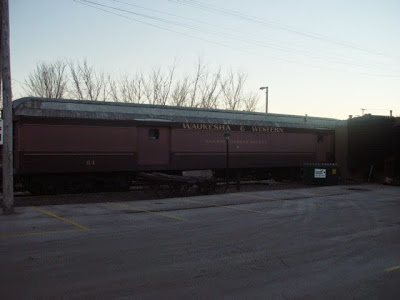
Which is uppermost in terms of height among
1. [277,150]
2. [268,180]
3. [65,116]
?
[65,116]

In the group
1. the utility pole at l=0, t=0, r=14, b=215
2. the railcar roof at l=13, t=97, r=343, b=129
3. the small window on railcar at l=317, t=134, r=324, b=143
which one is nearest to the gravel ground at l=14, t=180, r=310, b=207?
the utility pole at l=0, t=0, r=14, b=215

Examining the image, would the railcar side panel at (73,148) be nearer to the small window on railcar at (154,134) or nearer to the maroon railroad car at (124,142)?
the maroon railroad car at (124,142)

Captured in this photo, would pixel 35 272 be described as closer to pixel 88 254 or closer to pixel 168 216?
pixel 88 254

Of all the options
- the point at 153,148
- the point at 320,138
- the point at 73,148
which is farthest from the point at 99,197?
the point at 320,138

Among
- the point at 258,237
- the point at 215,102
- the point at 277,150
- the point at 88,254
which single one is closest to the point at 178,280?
the point at 88,254

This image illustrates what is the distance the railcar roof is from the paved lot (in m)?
4.39

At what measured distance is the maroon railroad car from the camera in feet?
47.5

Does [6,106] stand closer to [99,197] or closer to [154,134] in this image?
[99,197]

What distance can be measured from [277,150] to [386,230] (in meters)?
12.8

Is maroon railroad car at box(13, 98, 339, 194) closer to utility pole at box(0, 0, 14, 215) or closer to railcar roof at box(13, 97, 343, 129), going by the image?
railcar roof at box(13, 97, 343, 129)

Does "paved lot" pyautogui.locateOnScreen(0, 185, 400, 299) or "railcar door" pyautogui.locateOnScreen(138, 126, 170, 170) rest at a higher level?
"railcar door" pyautogui.locateOnScreen(138, 126, 170, 170)

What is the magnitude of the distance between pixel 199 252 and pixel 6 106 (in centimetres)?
656

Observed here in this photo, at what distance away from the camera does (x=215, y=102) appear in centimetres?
3953

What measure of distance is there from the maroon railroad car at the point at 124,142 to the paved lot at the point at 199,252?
143 inches
